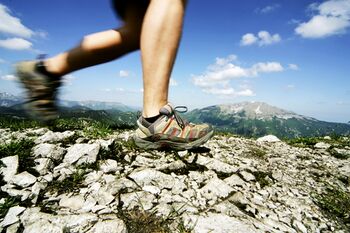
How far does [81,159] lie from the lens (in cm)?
337

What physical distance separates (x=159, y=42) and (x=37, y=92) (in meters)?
1.58

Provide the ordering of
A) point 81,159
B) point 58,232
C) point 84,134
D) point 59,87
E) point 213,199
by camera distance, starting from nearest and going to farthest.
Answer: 1. point 58,232
2. point 213,199
3. point 81,159
4. point 59,87
5. point 84,134

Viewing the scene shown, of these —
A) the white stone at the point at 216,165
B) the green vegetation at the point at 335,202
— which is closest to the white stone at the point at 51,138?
the white stone at the point at 216,165

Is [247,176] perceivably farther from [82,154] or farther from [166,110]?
[82,154]

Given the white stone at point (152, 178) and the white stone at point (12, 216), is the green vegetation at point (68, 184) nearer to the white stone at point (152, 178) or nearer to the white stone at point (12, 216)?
the white stone at point (12, 216)

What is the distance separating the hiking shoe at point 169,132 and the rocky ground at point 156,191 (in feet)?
0.53

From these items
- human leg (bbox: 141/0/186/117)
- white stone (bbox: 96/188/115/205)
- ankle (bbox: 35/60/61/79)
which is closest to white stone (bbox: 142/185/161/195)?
white stone (bbox: 96/188/115/205)

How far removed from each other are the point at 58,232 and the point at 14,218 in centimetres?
42

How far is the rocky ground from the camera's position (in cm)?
232

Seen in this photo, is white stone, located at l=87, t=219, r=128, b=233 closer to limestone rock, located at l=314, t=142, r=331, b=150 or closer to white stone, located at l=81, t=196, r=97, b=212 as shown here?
white stone, located at l=81, t=196, r=97, b=212

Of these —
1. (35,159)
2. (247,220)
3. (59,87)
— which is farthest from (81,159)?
(247,220)

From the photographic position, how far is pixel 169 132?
342 centimetres

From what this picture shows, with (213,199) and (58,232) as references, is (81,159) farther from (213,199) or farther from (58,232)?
→ (213,199)

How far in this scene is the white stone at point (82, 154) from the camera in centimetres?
336
